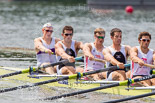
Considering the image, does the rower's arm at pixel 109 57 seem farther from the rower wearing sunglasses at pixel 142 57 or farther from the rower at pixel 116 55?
the rower wearing sunglasses at pixel 142 57

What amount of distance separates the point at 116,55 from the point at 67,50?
4.82ft

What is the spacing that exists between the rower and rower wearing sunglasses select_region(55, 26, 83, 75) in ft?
2.94

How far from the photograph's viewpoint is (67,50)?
32.4ft

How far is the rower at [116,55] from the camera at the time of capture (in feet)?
28.4

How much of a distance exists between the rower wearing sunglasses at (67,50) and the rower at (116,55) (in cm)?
90

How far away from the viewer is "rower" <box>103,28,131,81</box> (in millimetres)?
8664

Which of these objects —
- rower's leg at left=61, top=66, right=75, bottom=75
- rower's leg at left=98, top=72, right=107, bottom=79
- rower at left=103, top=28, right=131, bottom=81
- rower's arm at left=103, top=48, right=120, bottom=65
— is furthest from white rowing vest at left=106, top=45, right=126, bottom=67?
rower's leg at left=61, top=66, right=75, bottom=75

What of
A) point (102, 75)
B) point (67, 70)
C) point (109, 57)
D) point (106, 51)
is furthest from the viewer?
point (67, 70)

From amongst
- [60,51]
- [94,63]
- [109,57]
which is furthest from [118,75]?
[60,51]

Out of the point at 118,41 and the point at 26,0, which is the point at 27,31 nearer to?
the point at 118,41

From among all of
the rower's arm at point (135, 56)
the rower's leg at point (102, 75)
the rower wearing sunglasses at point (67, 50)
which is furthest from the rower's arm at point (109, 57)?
the rower wearing sunglasses at point (67, 50)

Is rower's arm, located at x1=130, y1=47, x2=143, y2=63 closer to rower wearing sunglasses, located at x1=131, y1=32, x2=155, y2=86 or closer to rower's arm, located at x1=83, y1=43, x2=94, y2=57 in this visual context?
rower wearing sunglasses, located at x1=131, y1=32, x2=155, y2=86

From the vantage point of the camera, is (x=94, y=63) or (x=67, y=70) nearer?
(x=67, y=70)

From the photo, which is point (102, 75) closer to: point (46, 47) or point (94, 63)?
point (94, 63)
